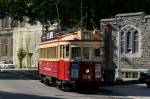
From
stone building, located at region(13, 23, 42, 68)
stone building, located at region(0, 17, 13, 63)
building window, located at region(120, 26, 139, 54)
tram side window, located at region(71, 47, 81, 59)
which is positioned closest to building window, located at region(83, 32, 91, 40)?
tram side window, located at region(71, 47, 81, 59)

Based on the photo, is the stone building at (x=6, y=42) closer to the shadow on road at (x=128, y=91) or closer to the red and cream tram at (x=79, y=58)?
the shadow on road at (x=128, y=91)

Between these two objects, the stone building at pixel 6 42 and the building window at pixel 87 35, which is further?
the stone building at pixel 6 42

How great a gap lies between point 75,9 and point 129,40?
7.31 metres

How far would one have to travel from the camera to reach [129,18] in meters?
45.9

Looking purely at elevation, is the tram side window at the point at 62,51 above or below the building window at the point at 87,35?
below

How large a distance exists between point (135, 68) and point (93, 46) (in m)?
15.6

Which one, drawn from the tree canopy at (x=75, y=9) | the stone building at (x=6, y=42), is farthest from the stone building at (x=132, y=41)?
the stone building at (x=6, y=42)

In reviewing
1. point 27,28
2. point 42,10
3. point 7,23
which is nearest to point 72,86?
point 42,10

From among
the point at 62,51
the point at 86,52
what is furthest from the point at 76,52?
the point at 62,51

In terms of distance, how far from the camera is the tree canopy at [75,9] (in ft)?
166

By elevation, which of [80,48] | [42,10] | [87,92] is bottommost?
[87,92]

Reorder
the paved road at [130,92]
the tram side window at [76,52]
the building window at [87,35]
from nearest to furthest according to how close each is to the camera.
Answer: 1. the paved road at [130,92]
2. the tram side window at [76,52]
3. the building window at [87,35]

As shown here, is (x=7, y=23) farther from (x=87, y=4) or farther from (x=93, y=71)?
(x=93, y=71)

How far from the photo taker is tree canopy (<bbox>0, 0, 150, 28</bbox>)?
50656 millimetres
